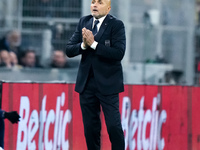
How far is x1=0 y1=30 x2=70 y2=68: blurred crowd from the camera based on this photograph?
41.7 feet

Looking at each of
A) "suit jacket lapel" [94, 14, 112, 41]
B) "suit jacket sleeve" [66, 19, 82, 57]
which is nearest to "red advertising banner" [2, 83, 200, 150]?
"suit jacket sleeve" [66, 19, 82, 57]

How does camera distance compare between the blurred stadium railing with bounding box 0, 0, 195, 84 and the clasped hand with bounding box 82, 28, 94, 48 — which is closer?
the clasped hand with bounding box 82, 28, 94, 48

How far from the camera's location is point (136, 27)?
15.3 metres

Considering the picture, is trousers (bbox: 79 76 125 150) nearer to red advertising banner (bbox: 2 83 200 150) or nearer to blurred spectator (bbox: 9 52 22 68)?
red advertising banner (bbox: 2 83 200 150)

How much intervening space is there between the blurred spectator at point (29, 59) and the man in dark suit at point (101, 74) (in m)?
5.68

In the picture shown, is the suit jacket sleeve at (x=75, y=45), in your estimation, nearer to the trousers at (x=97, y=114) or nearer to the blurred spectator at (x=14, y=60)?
the trousers at (x=97, y=114)

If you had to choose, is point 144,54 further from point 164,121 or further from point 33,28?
point 164,121

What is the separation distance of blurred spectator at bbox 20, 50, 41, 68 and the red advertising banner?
363cm

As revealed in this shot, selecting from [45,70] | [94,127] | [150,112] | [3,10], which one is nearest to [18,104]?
[94,127]

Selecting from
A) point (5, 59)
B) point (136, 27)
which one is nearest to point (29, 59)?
point (5, 59)

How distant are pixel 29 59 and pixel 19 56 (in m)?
0.27

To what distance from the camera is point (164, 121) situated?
9.84 metres

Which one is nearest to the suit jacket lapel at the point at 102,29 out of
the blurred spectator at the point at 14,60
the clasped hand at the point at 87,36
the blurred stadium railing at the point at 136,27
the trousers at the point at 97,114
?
the clasped hand at the point at 87,36

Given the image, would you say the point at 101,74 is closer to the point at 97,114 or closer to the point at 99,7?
the point at 97,114
